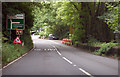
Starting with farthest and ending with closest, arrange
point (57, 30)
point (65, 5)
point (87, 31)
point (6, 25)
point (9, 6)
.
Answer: point (57, 30), point (65, 5), point (87, 31), point (6, 25), point (9, 6)

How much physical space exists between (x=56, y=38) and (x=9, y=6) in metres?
47.9

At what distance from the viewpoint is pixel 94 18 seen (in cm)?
2670

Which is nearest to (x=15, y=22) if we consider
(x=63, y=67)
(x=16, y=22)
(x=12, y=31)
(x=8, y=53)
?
(x=16, y=22)

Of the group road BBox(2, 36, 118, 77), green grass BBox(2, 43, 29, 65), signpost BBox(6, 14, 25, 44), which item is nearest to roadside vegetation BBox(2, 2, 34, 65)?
green grass BBox(2, 43, 29, 65)

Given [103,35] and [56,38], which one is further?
[56,38]

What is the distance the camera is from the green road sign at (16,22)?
71.1 feet

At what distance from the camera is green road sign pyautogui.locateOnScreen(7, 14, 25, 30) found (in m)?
21.7

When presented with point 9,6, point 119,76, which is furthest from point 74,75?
point 9,6

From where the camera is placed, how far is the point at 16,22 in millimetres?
22203

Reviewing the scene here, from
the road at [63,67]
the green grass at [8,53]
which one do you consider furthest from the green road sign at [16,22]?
the road at [63,67]

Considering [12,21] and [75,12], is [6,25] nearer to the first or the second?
[12,21]

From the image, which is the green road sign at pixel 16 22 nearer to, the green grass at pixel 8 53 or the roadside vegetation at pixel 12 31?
the roadside vegetation at pixel 12 31

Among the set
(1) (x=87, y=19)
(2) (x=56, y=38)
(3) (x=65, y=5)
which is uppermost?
(3) (x=65, y=5)

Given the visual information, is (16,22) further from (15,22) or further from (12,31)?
(12,31)
